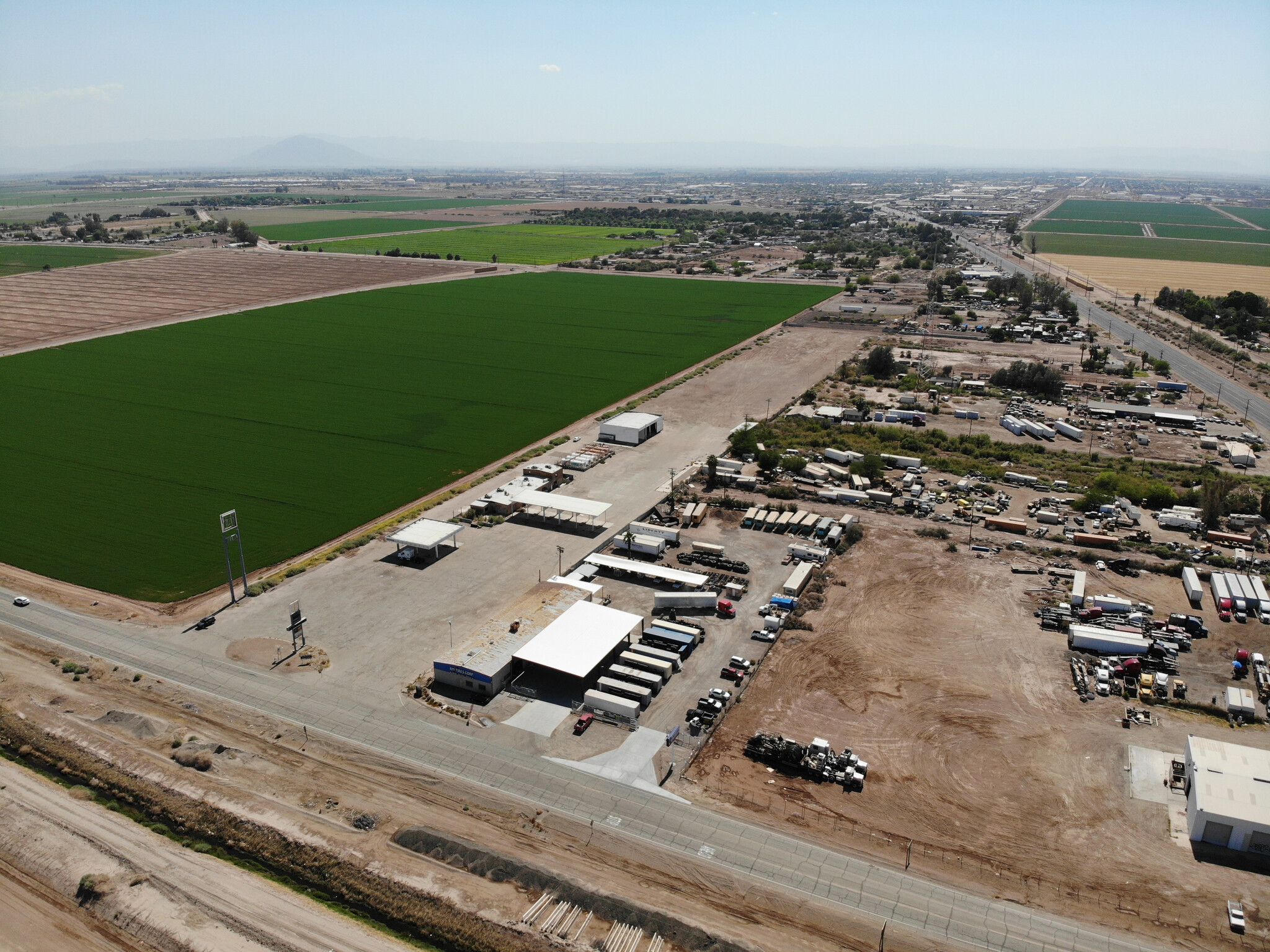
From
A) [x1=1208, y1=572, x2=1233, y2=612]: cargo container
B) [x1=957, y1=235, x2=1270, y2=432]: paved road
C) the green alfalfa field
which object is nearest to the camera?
[x1=1208, y1=572, x2=1233, y2=612]: cargo container

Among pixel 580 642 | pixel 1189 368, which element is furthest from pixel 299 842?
pixel 1189 368

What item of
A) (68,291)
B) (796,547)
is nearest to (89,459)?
(796,547)

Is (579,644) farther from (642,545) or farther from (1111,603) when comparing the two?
(1111,603)

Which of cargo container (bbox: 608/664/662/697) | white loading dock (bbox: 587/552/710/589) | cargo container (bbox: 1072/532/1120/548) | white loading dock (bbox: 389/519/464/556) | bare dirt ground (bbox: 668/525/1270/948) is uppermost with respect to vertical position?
white loading dock (bbox: 389/519/464/556)

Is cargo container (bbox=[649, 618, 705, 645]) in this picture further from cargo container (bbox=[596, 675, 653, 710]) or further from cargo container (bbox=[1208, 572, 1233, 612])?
cargo container (bbox=[1208, 572, 1233, 612])

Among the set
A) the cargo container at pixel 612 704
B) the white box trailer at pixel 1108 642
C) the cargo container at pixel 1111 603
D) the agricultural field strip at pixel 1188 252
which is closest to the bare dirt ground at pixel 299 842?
the cargo container at pixel 612 704

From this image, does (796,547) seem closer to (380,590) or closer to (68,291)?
(380,590)

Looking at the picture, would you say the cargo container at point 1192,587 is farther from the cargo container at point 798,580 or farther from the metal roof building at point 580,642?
the metal roof building at point 580,642

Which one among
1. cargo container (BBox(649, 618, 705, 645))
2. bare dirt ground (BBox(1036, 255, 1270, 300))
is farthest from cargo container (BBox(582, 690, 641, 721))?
bare dirt ground (BBox(1036, 255, 1270, 300))
